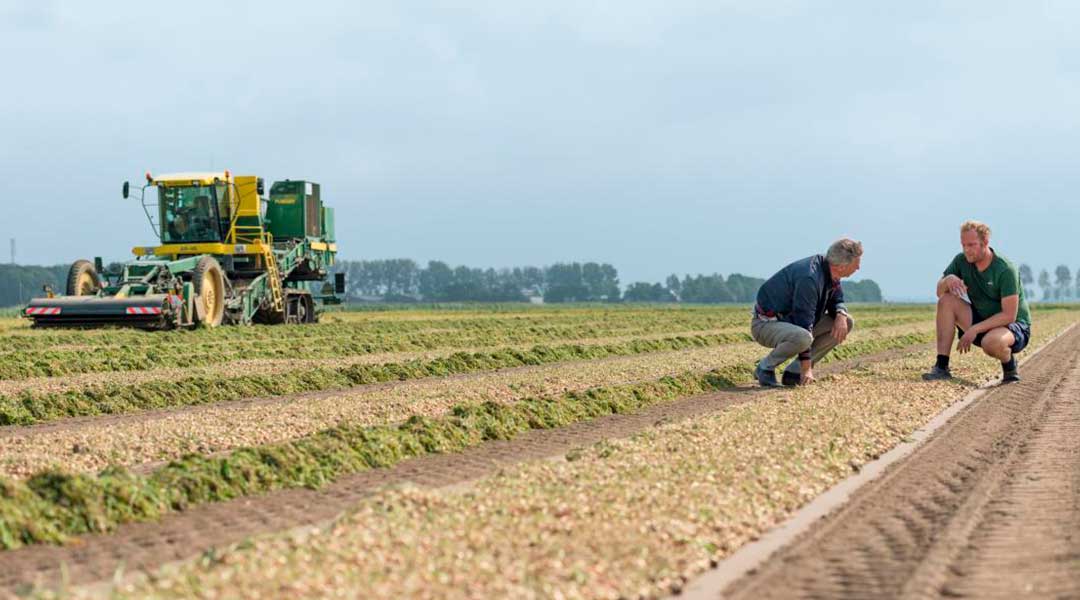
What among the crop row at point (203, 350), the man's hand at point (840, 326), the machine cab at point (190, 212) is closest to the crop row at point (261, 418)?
the man's hand at point (840, 326)

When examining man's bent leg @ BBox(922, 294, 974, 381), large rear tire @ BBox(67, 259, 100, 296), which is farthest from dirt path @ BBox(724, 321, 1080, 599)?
large rear tire @ BBox(67, 259, 100, 296)

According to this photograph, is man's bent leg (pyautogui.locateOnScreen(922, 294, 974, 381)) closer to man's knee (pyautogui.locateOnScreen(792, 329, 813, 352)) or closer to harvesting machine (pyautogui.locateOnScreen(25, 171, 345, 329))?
man's knee (pyautogui.locateOnScreen(792, 329, 813, 352))

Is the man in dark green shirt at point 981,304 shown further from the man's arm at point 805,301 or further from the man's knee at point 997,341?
the man's arm at point 805,301

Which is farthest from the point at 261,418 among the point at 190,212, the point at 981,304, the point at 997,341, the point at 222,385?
the point at 190,212

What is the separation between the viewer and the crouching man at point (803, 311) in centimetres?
1070

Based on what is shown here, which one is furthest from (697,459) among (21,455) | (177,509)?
(21,455)

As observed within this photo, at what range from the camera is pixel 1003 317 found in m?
11.3

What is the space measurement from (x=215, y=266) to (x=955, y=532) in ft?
68.9

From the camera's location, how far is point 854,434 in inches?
305

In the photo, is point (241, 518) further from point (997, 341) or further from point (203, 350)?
point (203, 350)

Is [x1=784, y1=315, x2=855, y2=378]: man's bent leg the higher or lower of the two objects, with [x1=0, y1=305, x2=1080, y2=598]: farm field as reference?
higher

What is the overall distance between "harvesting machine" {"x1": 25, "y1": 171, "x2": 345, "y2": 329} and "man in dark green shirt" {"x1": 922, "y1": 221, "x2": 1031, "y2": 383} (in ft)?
49.7

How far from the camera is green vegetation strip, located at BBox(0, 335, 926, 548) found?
538 centimetres

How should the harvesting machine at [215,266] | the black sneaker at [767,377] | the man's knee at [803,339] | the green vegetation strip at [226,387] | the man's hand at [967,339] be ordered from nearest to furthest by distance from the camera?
the green vegetation strip at [226,387] → the man's knee at [803,339] → the man's hand at [967,339] → the black sneaker at [767,377] → the harvesting machine at [215,266]
